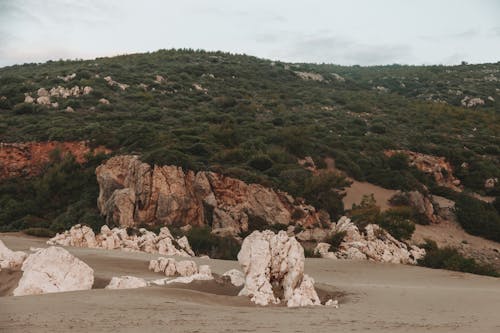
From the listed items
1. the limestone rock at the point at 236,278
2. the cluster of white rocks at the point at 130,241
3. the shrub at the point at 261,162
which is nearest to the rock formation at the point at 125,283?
the limestone rock at the point at 236,278

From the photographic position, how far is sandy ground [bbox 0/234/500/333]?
711 centimetres

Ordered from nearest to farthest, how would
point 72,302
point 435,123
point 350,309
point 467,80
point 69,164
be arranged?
point 72,302 → point 350,309 → point 69,164 → point 435,123 → point 467,80

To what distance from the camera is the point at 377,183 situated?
3628 centimetres

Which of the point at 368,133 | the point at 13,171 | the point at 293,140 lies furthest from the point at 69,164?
the point at 368,133

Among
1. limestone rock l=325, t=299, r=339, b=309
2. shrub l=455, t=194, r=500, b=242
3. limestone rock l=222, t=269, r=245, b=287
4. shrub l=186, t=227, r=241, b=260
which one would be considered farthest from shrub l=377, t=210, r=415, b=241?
limestone rock l=325, t=299, r=339, b=309

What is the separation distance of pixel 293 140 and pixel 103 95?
2201 centimetres

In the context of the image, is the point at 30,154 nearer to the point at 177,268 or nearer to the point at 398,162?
the point at 177,268

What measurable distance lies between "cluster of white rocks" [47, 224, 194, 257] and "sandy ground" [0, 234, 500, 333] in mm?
6590

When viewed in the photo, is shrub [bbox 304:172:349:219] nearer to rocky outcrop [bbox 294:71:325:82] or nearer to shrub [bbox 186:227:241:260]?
shrub [bbox 186:227:241:260]

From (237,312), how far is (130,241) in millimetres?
12978

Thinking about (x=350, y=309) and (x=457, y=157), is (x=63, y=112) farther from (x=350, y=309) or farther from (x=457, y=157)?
(x=350, y=309)

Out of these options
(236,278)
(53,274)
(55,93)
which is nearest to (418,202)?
(236,278)

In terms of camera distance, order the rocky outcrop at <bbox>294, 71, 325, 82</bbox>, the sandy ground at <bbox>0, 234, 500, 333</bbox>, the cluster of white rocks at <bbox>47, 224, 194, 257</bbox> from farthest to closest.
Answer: the rocky outcrop at <bbox>294, 71, 325, 82</bbox> < the cluster of white rocks at <bbox>47, 224, 194, 257</bbox> < the sandy ground at <bbox>0, 234, 500, 333</bbox>

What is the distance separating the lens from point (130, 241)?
2095cm
